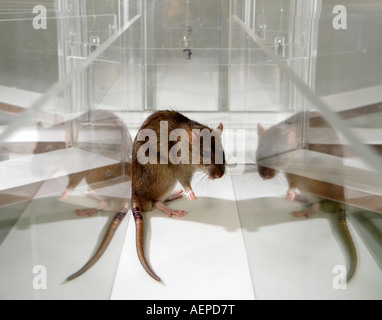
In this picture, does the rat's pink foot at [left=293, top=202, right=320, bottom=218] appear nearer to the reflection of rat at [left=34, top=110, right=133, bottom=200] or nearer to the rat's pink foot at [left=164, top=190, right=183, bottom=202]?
the reflection of rat at [left=34, top=110, right=133, bottom=200]

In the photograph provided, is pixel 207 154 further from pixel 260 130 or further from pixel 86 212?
pixel 86 212

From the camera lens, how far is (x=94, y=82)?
165cm

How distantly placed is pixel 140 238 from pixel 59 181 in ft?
2.79

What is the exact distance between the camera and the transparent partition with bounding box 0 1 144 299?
876 mm

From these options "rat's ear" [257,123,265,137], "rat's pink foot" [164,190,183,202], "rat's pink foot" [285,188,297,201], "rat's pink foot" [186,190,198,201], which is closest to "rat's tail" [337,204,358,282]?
"rat's pink foot" [285,188,297,201]

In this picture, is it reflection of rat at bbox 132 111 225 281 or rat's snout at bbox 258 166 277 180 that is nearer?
rat's snout at bbox 258 166 277 180

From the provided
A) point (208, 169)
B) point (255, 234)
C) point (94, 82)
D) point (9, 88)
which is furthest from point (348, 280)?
point (208, 169)

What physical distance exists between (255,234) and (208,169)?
575mm

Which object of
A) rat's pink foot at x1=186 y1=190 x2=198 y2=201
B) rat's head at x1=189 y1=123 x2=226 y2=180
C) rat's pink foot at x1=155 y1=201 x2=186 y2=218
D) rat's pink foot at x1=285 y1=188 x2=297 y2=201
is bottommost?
rat's pink foot at x1=155 y1=201 x2=186 y2=218

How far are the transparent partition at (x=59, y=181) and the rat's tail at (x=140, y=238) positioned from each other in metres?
0.07

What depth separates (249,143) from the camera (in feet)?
6.29

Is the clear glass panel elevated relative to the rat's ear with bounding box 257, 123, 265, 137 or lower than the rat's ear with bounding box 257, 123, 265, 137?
elevated

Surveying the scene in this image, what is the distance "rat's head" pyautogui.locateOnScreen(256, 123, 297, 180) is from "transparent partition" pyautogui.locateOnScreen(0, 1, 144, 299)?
0.53m

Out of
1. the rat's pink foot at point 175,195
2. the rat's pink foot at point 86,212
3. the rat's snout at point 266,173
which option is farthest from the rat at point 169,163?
the rat's pink foot at point 86,212
